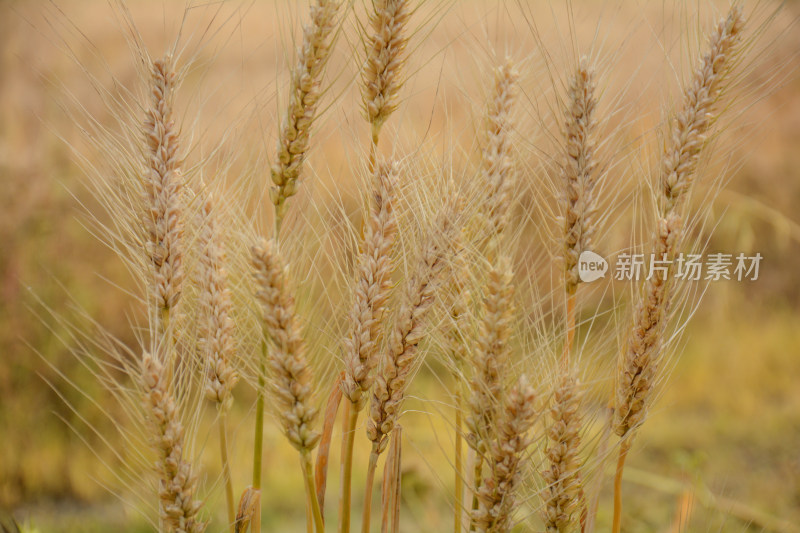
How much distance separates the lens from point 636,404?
48 cm

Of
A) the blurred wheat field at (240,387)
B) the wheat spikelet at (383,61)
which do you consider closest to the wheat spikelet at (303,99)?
the wheat spikelet at (383,61)

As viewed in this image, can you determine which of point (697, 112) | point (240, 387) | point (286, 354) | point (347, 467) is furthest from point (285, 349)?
point (240, 387)

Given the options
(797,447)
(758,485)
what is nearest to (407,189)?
(758,485)

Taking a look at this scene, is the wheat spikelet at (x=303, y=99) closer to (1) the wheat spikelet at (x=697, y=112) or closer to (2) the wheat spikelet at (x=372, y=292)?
(2) the wheat spikelet at (x=372, y=292)

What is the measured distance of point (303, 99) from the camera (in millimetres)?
466

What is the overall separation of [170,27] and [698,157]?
1.64 m

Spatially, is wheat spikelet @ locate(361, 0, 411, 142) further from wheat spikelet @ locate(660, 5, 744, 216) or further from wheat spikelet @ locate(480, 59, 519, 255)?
wheat spikelet @ locate(660, 5, 744, 216)

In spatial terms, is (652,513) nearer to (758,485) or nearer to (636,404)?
(758,485)

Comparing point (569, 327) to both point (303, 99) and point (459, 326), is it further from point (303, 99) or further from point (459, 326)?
point (303, 99)

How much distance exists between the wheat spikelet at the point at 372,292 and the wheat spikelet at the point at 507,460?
0.09 m

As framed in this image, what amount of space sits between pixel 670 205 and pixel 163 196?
0.37 metres

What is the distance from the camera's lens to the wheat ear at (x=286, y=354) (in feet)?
1.32

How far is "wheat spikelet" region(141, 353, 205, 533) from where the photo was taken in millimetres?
433

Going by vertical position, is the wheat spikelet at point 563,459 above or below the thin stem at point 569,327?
below
